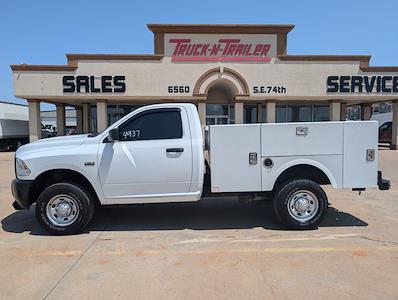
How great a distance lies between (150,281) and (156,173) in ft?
6.82

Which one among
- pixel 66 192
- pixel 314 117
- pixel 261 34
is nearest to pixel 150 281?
pixel 66 192

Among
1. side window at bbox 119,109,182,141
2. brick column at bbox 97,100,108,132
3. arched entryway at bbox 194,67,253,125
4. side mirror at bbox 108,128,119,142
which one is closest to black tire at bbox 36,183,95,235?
side mirror at bbox 108,128,119,142

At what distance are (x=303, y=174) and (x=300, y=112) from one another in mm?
23698

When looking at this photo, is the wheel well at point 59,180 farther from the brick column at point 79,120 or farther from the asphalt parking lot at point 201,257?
the brick column at point 79,120

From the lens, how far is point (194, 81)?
2412 centimetres

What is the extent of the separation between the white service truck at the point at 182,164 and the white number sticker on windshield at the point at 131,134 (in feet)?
0.05

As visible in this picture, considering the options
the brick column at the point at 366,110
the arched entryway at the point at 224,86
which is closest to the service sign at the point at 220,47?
the arched entryway at the point at 224,86

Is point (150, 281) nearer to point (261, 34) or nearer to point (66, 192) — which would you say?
point (66, 192)

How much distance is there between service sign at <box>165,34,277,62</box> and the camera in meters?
24.1

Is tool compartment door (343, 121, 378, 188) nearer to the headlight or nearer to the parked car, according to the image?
the headlight

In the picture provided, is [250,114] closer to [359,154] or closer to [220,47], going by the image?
[220,47]

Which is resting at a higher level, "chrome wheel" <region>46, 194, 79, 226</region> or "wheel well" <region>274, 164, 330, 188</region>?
"wheel well" <region>274, 164, 330, 188</region>

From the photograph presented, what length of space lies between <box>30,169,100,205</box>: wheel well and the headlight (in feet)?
0.76

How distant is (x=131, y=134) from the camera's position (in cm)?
591
